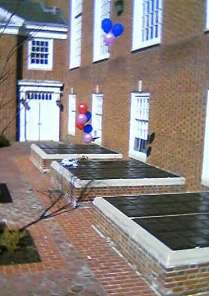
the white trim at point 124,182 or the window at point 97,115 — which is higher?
the window at point 97,115

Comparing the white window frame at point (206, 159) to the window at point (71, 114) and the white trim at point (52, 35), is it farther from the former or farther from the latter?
the white trim at point (52, 35)

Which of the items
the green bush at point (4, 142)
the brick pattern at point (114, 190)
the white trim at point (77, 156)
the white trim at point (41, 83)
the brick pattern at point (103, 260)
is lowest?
the brick pattern at point (103, 260)

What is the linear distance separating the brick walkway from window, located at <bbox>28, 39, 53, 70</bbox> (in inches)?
627

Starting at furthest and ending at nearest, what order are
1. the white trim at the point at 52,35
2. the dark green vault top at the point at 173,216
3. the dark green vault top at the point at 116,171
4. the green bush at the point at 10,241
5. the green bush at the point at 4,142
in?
the white trim at the point at 52,35
the green bush at the point at 4,142
the dark green vault top at the point at 116,171
the green bush at the point at 10,241
the dark green vault top at the point at 173,216

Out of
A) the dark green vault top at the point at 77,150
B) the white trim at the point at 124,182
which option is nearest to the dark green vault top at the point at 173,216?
the white trim at the point at 124,182

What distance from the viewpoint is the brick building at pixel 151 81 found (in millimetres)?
10781

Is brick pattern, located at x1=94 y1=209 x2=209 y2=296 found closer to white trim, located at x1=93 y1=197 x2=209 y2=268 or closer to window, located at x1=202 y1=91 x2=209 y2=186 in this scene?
white trim, located at x1=93 y1=197 x2=209 y2=268

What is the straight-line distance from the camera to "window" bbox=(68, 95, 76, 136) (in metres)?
23.3

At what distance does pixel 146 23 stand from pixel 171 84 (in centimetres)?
311

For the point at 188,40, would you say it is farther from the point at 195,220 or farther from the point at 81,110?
the point at 81,110

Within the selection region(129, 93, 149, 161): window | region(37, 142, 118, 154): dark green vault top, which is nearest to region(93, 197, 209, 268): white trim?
region(129, 93, 149, 161): window

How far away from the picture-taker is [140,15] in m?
14.6

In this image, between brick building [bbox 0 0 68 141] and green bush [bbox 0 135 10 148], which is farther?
brick building [bbox 0 0 68 141]

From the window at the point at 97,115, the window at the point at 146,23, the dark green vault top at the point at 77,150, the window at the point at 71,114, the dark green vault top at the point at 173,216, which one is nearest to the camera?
the dark green vault top at the point at 173,216
